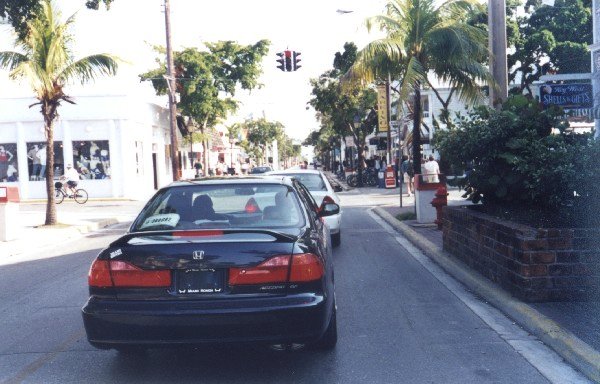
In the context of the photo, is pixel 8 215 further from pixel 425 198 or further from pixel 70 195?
pixel 70 195

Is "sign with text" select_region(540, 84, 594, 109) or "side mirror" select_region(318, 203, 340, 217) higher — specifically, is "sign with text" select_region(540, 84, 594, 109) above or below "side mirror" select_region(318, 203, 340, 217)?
above

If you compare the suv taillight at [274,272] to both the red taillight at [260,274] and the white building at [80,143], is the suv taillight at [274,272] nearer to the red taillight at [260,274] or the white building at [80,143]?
the red taillight at [260,274]

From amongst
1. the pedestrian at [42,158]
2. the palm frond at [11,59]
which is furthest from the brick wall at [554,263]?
the pedestrian at [42,158]

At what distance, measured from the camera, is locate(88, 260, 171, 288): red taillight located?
4.53 m

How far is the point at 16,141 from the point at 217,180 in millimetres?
29666

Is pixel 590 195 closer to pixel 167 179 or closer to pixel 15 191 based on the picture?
pixel 15 191

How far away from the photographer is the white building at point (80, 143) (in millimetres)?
32031

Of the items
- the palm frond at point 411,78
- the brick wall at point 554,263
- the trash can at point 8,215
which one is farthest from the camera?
the trash can at point 8,215

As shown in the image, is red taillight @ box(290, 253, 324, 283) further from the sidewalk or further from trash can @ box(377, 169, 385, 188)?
trash can @ box(377, 169, 385, 188)

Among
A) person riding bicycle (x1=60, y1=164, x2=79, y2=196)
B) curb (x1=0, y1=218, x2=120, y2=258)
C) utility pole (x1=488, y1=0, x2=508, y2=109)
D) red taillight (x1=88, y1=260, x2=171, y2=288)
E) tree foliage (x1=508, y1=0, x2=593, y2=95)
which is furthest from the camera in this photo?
tree foliage (x1=508, y1=0, x2=593, y2=95)

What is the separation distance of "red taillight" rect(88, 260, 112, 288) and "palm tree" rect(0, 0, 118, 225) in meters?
13.7

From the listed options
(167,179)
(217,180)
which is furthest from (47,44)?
(167,179)

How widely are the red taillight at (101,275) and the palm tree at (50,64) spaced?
13707 millimetres

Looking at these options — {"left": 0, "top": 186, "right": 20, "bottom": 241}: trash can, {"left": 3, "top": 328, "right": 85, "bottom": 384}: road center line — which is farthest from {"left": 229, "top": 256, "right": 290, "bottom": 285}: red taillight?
{"left": 0, "top": 186, "right": 20, "bottom": 241}: trash can
